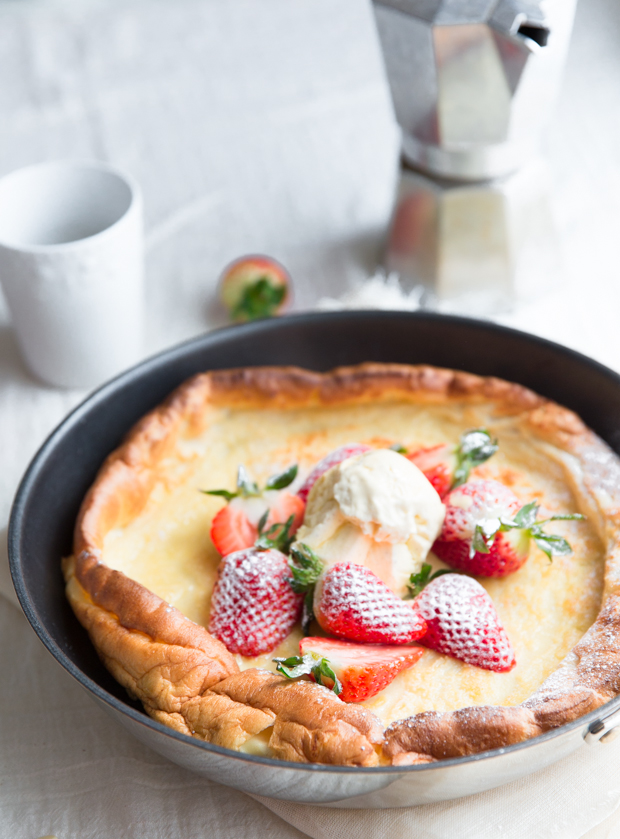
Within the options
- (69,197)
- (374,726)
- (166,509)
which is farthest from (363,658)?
(69,197)

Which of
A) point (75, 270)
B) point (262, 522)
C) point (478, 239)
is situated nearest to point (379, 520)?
point (262, 522)

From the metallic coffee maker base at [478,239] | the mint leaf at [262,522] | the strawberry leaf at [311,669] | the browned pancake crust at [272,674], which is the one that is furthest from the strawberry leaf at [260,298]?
the strawberry leaf at [311,669]

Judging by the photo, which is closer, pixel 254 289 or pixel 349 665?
pixel 349 665

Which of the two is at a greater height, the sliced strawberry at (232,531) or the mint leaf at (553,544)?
the mint leaf at (553,544)

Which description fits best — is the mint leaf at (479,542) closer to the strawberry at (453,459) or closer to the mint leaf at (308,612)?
the strawberry at (453,459)

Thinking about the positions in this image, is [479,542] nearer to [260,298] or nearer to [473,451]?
[473,451]

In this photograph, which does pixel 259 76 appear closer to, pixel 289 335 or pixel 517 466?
pixel 289 335
